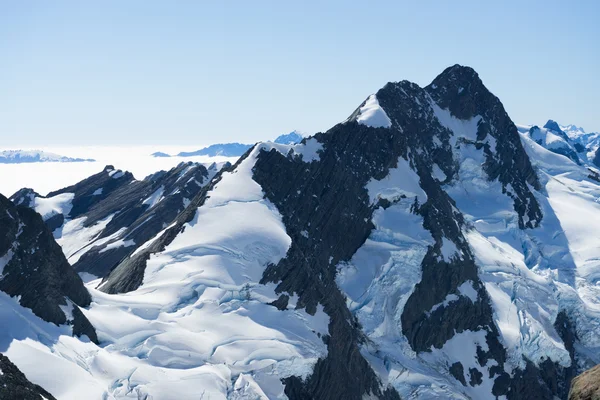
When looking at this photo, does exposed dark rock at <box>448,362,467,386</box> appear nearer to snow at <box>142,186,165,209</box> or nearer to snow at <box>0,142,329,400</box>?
snow at <box>0,142,329,400</box>

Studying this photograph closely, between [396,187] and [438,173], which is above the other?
[396,187]

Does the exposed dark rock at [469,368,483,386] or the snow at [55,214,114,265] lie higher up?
the snow at [55,214,114,265]

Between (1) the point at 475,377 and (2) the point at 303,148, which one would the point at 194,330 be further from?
(1) the point at 475,377

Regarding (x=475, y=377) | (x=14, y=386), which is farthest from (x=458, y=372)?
(x=14, y=386)

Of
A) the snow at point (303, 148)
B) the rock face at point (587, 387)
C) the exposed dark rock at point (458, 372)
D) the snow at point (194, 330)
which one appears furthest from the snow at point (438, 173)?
the rock face at point (587, 387)

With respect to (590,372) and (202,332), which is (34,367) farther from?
(590,372)

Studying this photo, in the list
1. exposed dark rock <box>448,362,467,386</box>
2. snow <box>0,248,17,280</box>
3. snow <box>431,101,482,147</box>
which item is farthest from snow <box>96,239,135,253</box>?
snow <box>0,248,17,280</box>

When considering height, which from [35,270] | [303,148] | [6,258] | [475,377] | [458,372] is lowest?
[475,377]
